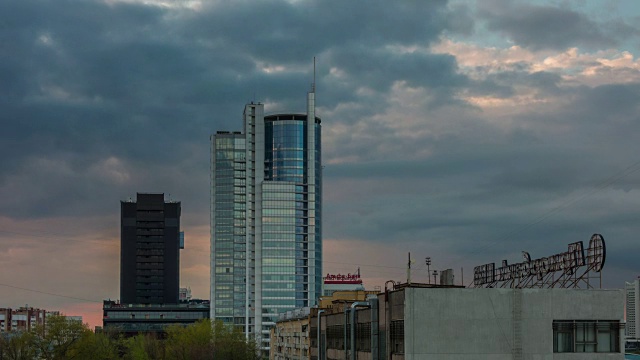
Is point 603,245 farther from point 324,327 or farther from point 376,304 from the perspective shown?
point 324,327

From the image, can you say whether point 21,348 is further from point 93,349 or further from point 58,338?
point 93,349

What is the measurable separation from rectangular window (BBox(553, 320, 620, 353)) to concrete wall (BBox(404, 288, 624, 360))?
58cm

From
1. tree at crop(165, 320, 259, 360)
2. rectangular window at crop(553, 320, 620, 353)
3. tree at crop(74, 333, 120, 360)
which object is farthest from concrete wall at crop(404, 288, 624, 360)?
tree at crop(74, 333, 120, 360)

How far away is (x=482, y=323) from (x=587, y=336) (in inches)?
378

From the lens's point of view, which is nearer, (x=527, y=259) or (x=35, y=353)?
(x=527, y=259)

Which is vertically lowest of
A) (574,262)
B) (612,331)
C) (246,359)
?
(246,359)

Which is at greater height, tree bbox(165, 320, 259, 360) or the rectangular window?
the rectangular window

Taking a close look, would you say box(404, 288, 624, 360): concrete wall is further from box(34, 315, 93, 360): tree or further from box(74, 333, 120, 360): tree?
box(74, 333, 120, 360): tree

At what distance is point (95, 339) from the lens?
549ft

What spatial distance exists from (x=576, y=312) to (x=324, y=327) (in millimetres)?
45807

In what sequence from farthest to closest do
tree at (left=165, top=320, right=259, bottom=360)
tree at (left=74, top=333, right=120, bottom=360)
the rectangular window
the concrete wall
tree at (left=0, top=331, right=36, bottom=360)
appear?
1. tree at (left=165, top=320, right=259, bottom=360)
2. tree at (left=74, top=333, right=120, bottom=360)
3. tree at (left=0, top=331, right=36, bottom=360)
4. the rectangular window
5. the concrete wall

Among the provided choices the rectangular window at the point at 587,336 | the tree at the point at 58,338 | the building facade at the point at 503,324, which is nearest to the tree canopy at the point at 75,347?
the tree at the point at 58,338

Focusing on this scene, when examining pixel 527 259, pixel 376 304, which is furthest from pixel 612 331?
pixel 527 259

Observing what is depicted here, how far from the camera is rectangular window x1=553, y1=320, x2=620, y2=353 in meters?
74.2
